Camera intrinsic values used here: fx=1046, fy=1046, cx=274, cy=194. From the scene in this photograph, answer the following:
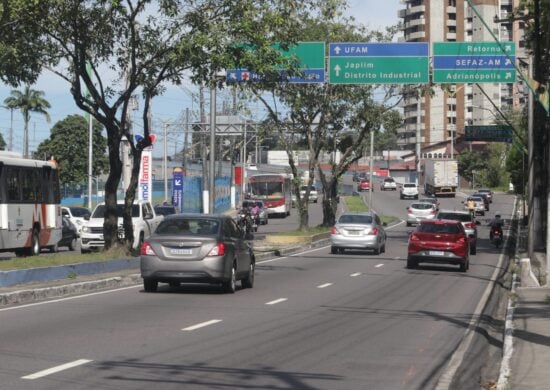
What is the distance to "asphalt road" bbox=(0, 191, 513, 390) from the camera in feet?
36.1

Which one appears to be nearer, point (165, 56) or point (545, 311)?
point (545, 311)

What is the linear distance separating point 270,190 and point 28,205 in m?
52.7

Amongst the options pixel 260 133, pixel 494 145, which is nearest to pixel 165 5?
pixel 260 133

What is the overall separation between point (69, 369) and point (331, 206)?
50.3 metres

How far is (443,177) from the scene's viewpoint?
359 ft

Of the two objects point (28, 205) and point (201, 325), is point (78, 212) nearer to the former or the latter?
point (28, 205)

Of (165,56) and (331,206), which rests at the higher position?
(165,56)

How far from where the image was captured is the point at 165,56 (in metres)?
29.6

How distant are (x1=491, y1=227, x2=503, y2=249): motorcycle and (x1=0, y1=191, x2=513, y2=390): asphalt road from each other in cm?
2433

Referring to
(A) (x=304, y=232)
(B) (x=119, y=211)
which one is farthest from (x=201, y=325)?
(A) (x=304, y=232)

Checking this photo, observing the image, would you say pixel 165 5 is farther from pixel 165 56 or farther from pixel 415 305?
pixel 415 305

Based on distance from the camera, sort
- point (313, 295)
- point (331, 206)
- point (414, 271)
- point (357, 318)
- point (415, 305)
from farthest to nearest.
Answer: point (331, 206), point (414, 271), point (313, 295), point (415, 305), point (357, 318)

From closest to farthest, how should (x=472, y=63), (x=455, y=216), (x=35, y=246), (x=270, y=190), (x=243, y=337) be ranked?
(x=243, y=337) < (x=35, y=246) < (x=472, y=63) < (x=455, y=216) < (x=270, y=190)

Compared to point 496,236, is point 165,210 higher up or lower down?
higher up
